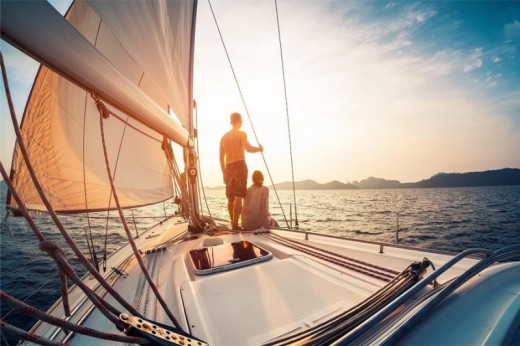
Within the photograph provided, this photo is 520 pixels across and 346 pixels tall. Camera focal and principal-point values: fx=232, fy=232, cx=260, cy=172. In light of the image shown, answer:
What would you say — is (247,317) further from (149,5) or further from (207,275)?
(149,5)

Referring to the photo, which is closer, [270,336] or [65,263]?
[65,263]

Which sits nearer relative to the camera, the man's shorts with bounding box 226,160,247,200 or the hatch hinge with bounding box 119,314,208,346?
the hatch hinge with bounding box 119,314,208,346

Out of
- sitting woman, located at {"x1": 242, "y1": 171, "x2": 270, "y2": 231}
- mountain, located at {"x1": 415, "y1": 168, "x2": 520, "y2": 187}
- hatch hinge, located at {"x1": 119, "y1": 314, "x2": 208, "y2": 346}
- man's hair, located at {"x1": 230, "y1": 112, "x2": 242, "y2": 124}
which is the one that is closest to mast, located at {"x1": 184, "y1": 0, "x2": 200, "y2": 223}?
man's hair, located at {"x1": 230, "y1": 112, "x2": 242, "y2": 124}

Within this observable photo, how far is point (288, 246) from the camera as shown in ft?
7.71

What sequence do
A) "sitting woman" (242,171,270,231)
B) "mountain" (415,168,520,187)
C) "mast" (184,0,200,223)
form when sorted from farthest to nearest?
"mountain" (415,168,520,187) < "sitting woman" (242,171,270,231) < "mast" (184,0,200,223)

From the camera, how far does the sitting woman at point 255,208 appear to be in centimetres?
378

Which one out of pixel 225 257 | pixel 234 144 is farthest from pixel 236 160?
pixel 225 257

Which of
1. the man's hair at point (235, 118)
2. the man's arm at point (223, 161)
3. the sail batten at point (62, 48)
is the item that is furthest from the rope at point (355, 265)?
the man's hair at point (235, 118)

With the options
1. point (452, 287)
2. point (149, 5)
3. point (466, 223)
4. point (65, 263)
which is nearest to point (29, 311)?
point (65, 263)

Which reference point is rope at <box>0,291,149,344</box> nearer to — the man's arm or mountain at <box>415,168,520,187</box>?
the man's arm

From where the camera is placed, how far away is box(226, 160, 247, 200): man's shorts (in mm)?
3896

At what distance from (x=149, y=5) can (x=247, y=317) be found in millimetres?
2560

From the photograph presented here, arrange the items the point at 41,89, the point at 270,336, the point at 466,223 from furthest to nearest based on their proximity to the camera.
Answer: the point at 466,223 < the point at 41,89 < the point at 270,336

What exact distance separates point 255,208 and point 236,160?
2.82 ft
